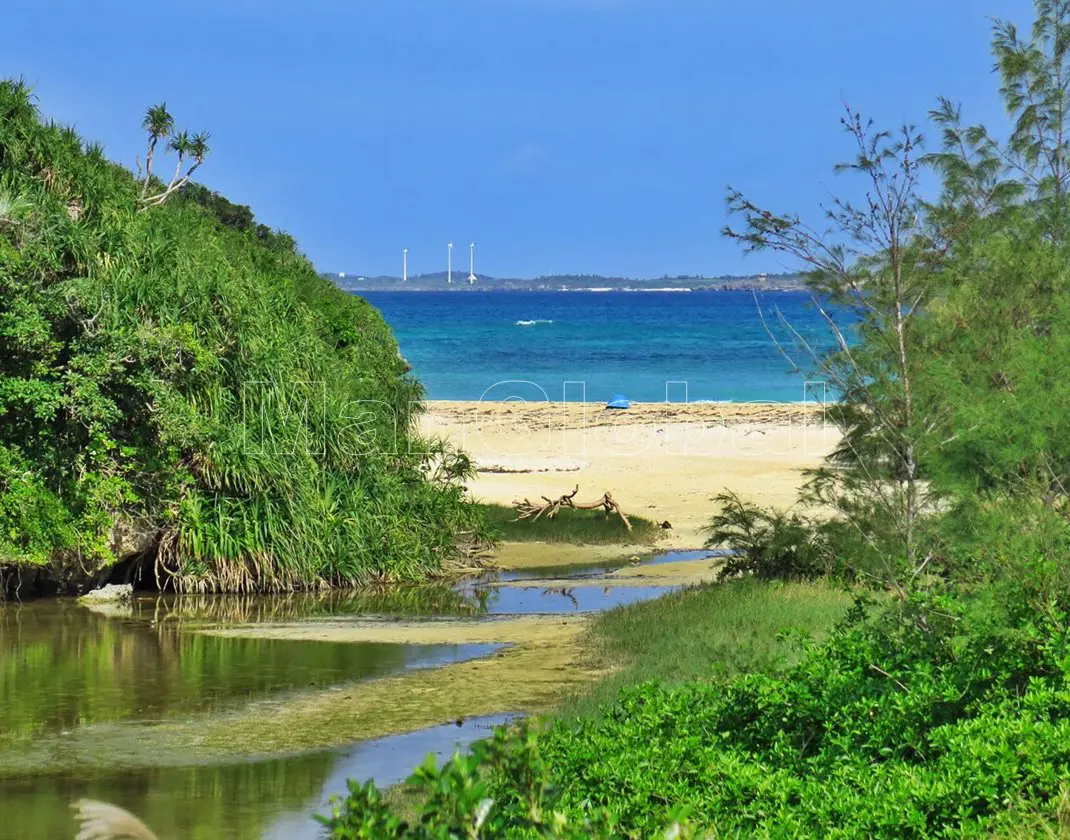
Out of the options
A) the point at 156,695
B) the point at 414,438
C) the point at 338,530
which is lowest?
the point at 156,695

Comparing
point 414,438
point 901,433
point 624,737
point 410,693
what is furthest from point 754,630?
point 414,438

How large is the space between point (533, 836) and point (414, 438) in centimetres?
1487

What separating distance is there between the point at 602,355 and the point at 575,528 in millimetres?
58473

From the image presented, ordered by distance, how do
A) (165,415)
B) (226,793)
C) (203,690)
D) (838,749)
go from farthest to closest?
(165,415) → (203,690) → (226,793) → (838,749)

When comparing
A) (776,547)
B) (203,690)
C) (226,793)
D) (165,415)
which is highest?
(165,415)

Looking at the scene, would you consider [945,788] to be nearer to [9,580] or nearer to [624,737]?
[624,737]

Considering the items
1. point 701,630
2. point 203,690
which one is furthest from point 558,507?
point 203,690

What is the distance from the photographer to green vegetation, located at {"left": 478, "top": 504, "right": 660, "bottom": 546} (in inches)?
822

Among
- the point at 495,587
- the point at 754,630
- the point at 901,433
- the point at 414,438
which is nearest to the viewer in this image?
the point at 901,433

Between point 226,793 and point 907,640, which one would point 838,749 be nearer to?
point 907,640

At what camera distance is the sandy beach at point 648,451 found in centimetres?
2412

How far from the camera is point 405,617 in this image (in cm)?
1537

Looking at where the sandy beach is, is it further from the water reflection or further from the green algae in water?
the water reflection

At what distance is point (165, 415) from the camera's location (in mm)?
15578
